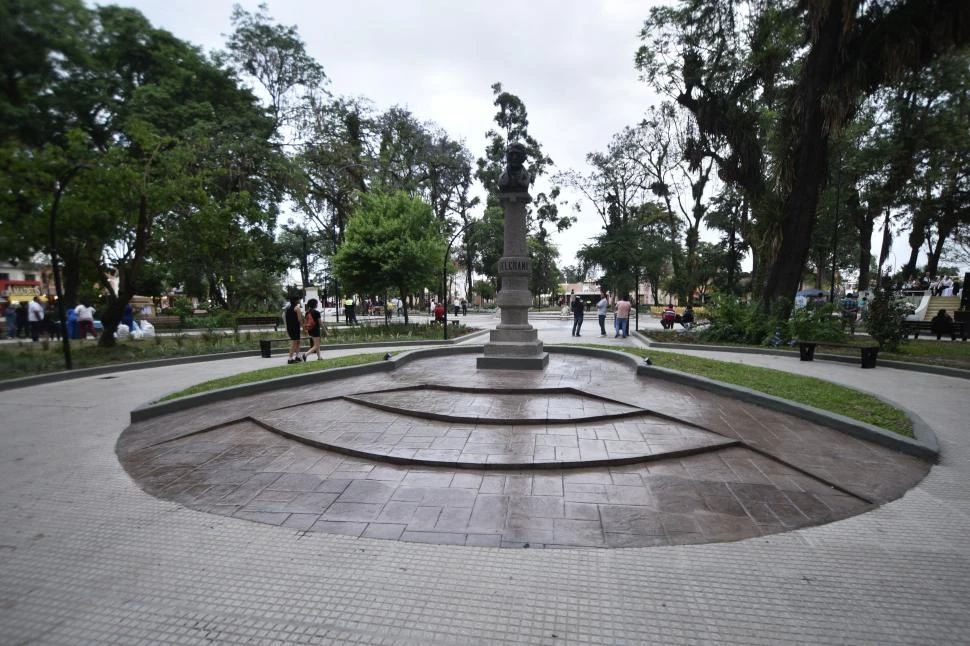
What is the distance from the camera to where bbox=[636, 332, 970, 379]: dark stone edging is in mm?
9677

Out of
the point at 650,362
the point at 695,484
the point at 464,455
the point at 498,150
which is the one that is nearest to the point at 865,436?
the point at 695,484

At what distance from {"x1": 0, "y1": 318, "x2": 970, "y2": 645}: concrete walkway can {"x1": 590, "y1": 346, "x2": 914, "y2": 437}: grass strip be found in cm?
185

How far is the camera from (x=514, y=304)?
31.3 ft

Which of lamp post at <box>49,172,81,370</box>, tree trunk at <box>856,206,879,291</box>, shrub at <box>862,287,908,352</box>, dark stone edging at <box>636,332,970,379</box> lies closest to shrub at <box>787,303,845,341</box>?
dark stone edging at <box>636,332,970,379</box>

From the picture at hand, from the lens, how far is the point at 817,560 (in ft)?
9.82

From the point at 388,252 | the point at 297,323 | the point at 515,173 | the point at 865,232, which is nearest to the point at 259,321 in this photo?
the point at 388,252

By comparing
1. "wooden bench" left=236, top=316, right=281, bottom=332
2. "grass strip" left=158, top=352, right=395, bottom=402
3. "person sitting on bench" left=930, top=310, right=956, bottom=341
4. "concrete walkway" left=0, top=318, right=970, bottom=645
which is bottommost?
"concrete walkway" left=0, top=318, right=970, bottom=645

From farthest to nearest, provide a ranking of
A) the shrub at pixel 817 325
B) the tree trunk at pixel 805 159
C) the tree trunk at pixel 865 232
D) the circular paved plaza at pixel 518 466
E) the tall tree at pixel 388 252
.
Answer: the tree trunk at pixel 865 232 → the tall tree at pixel 388 252 → the shrub at pixel 817 325 → the tree trunk at pixel 805 159 → the circular paved plaza at pixel 518 466

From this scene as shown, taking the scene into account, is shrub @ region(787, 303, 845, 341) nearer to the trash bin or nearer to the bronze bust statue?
the trash bin

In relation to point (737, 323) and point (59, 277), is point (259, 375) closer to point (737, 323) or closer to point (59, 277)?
point (59, 277)

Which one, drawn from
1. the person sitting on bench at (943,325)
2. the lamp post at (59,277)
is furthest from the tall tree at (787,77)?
the lamp post at (59,277)

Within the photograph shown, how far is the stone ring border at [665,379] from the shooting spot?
5059 mm

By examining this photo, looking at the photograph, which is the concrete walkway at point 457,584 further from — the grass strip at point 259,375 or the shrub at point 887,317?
the shrub at point 887,317

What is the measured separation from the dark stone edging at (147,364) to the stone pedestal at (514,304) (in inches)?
280
